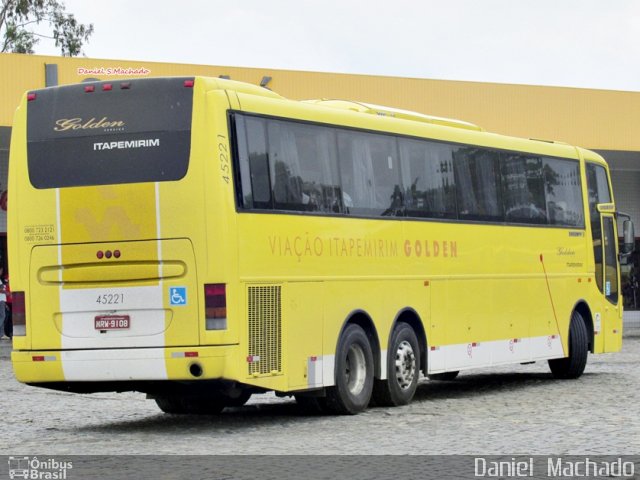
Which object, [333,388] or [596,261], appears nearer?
[333,388]

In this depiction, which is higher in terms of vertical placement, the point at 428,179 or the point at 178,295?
the point at 428,179

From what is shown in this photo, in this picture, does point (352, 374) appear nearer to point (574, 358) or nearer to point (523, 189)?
point (523, 189)

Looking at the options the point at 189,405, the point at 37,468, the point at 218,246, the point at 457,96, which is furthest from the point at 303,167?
the point at 457,96

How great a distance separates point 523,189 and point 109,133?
7868mm

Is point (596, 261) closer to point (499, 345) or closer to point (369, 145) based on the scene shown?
point (499, 345)

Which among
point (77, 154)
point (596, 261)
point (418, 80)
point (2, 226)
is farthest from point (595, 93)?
point (77, 154)

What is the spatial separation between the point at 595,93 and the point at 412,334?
27.9 m

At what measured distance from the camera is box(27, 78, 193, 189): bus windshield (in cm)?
1357

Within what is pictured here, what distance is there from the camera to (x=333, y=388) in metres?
15.0

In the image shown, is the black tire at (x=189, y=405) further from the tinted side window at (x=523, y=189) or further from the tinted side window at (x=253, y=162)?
the tinted side window at (x=523, y=189)

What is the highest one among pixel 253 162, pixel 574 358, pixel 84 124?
pixel 84 124

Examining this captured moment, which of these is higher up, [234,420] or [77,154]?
[77,154]

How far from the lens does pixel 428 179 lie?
17391 mm

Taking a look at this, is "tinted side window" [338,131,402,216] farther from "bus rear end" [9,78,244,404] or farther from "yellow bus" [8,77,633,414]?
"bus rear end" [9,78,244,404]
